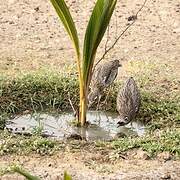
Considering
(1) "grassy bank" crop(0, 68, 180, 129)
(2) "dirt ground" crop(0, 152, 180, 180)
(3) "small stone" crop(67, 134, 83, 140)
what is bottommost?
(2) "dirt ground" crop(0, 152, 180, 180)

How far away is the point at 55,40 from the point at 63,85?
1.98 meters

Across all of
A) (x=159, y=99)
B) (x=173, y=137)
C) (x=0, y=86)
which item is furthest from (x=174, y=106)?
(x=0, y=86)

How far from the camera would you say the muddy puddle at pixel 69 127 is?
18.9 feet

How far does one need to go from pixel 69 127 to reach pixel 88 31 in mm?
967

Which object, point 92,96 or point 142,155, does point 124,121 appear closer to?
point 92,96

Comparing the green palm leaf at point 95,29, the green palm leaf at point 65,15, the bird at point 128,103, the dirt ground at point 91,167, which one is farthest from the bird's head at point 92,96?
the dirt ground at point 91,167

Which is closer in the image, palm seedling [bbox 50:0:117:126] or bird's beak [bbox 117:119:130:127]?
palm seedling [bbox 50:0:117:126]

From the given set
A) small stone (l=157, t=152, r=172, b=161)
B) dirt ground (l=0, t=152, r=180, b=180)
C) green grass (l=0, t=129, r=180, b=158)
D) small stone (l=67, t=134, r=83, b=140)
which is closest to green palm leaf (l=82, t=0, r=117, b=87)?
small stone (l=67, t=134, r=83, b=140)

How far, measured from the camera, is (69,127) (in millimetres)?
5895

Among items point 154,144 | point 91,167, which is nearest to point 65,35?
point 154,144

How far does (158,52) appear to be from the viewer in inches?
317

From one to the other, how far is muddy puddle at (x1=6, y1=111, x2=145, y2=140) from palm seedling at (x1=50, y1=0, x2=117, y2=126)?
18cm

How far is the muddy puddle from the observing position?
5758mm

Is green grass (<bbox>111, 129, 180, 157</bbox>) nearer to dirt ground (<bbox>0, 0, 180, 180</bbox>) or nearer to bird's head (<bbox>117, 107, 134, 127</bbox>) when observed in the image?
bird's head (<bbox>117, 107, 134, 127</bbox>)
